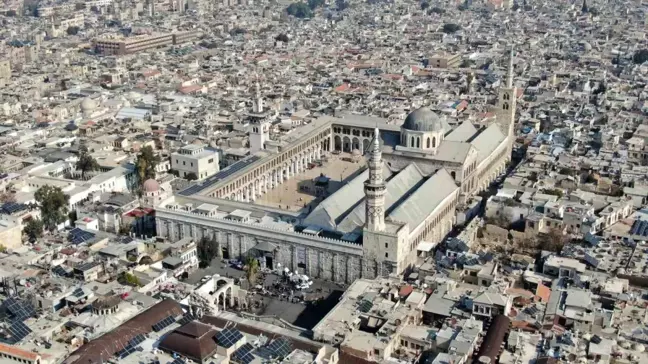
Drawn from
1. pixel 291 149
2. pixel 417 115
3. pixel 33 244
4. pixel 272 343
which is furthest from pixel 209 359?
pixel 291 149

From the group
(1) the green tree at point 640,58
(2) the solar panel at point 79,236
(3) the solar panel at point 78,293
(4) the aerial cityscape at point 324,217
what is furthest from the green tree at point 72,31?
(3) the solar panel at point 78,293

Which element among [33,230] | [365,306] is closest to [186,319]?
[365,306]

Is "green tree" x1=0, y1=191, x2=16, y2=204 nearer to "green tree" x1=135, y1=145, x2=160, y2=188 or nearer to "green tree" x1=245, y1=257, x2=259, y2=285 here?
"green tree" x1=135, y1=145, x2=160, y2=188

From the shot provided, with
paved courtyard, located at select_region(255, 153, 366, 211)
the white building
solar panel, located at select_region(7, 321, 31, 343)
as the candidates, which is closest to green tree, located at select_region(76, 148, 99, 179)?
the white building

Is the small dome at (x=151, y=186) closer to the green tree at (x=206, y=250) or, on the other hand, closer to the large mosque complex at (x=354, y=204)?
the large mosque complex at (x=354, y=204)

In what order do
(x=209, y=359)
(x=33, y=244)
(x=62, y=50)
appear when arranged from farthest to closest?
(x=62, y=50) < (x=33, y=244) < (x=209, y=359)

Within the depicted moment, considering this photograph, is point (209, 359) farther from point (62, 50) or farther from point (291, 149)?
point (62, 50)
